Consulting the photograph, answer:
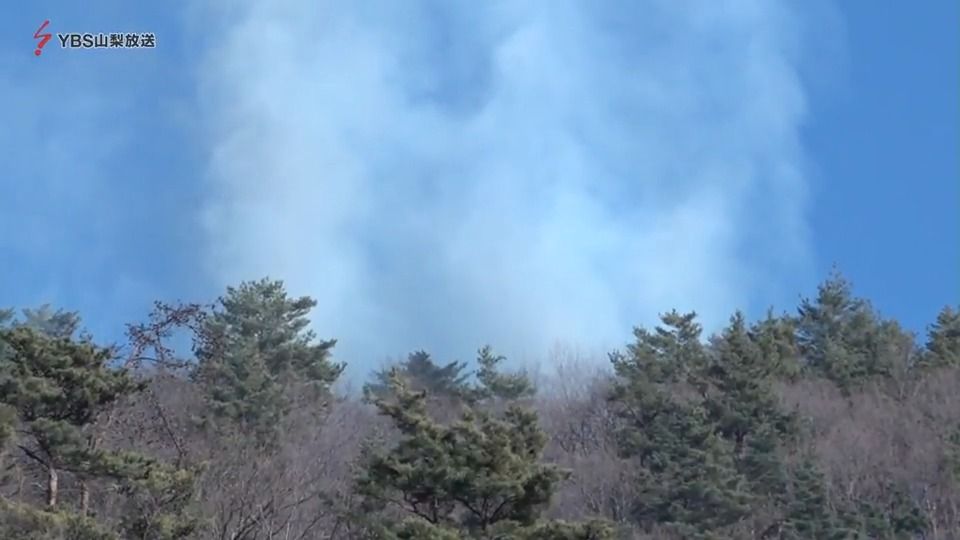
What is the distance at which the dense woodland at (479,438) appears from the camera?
15492 millimetres

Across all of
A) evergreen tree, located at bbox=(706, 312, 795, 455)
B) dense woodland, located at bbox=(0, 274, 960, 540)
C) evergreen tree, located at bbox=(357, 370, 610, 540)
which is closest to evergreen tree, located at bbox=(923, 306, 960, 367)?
dense woodland, located at bbox=(0, 274, 960, 540)

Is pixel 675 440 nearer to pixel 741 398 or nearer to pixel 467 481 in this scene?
pixel 741 398

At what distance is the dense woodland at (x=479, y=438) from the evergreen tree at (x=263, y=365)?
0.07 m

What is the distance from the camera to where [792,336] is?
138 feet

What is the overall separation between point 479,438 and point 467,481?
546 millimetres

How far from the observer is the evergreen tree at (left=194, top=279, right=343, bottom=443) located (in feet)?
108

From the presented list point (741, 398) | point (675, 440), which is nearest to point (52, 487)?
point (675, 440)

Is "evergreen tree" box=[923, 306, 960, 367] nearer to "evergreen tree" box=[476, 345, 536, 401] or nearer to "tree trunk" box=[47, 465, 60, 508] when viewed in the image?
"evergreen tree" box=[476, 345, 536, 401]

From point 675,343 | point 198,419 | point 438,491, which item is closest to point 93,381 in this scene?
point 438,491

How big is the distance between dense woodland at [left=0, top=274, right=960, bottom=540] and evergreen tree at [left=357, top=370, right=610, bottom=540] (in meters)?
0.03

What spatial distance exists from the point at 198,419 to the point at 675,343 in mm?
15953

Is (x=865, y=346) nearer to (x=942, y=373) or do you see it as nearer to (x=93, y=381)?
(x=942, y=373)

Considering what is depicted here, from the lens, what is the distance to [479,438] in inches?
606

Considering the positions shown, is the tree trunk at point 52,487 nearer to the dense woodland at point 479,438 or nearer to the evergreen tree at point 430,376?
the dense woodland at point 479,438
